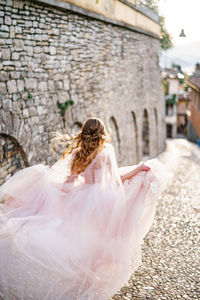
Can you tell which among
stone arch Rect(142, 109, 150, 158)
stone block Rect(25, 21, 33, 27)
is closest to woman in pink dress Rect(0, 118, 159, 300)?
stone block Rect(25, 21, 33, 27)

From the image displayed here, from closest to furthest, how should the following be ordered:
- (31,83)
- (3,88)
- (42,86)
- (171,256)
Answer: (171,256), (3,88), (31,83), (42,86)

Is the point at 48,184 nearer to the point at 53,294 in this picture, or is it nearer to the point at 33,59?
the point at 53,294

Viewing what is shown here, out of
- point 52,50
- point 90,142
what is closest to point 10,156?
point 52,50

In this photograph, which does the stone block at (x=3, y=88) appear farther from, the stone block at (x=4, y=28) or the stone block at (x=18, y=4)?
the stone block at (x=18, y=4)

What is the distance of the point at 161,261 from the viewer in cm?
528

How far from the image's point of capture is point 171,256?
548 centimetres

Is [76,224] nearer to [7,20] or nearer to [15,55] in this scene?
[15,55]

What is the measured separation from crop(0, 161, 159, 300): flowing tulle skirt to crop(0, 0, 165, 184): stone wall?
2356 millimetres

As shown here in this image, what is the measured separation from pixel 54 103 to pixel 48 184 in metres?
4.06

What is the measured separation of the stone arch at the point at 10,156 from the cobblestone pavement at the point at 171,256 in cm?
253

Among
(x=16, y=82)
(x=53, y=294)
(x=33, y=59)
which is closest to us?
(x=53, y=294)

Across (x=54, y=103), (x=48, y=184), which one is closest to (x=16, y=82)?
(x=54, y=103)

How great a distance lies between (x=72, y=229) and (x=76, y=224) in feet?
0.21

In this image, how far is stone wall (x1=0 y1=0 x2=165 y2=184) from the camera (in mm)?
6379
